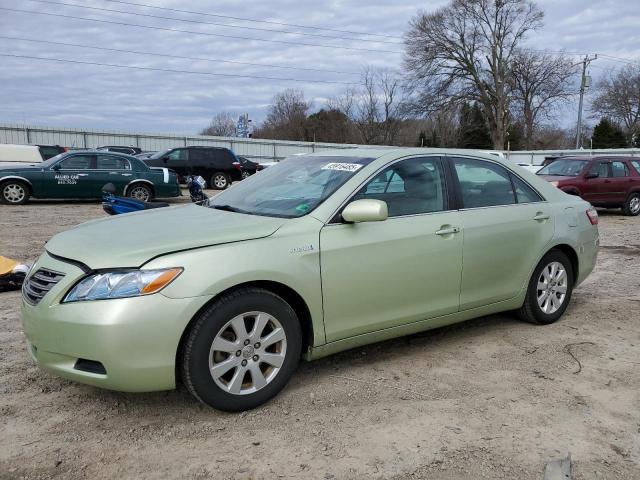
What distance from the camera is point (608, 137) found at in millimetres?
55719

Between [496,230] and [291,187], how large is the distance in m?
1.65

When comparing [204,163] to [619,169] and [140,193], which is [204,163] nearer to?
[140,193]

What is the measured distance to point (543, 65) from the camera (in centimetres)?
4822

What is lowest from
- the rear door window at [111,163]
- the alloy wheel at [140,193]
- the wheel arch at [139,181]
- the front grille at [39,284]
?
the alloy wheel at [140,193]

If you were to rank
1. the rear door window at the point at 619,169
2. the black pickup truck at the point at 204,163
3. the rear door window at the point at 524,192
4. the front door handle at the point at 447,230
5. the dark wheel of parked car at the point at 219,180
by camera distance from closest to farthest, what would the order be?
the front door handle at the point at 447,230 < the rear door window at the point at 524,192 < the rear door window at the point at 619,169 < the black pickup truck at the point at 204,163 < the dark wheel of parked car at the point at 219,180

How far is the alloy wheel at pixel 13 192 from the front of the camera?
1428cm

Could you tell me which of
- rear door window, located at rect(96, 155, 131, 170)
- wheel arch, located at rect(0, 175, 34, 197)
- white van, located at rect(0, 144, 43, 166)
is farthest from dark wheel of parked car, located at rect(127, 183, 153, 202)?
white van, located at rect(0, 144, 43, 166)

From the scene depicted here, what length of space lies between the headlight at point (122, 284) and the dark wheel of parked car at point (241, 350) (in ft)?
0.96

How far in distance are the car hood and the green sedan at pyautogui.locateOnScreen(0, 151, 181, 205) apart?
Answer: 12016 millimetres

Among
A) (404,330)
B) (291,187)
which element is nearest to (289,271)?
(291,187)

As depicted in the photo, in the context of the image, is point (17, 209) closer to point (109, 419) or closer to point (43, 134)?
point (109, 419)

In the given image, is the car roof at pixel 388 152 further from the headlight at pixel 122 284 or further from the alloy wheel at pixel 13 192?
the alloy wheel at pixel 13 192

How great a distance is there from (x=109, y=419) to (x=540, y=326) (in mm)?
3605

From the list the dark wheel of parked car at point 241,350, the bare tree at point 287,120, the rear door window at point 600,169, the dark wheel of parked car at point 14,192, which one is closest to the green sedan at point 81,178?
the dark wheel of parked car at point 14,192
